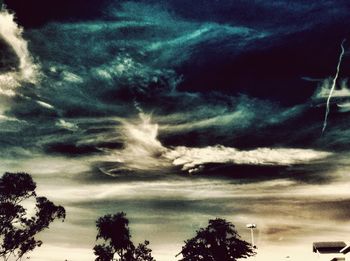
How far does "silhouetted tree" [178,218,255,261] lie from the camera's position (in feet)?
169

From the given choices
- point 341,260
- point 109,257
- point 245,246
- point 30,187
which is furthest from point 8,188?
point 341,260

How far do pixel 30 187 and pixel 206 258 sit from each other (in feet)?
88.9

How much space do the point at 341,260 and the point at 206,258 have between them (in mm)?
19081

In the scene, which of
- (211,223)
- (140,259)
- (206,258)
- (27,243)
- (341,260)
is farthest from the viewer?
(140,259)

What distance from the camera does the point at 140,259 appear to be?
59.3 m

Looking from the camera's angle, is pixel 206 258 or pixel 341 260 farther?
pixel 206 258

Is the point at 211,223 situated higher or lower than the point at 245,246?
higher

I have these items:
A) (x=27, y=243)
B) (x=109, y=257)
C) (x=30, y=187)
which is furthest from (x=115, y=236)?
(x=30, y=187)

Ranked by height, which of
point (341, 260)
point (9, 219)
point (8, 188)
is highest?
point (8, 188)

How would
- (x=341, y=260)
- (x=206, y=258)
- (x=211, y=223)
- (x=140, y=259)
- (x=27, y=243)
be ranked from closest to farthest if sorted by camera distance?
1. (x=341, y=260)
2. (x=27, y=243)
3. (x=206, y=258)
4. (x=211, y=223)
5. (x=140, y=259)

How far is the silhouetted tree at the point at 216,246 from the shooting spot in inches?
2024

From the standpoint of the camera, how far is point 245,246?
52.3m

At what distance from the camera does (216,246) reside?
5238 cm

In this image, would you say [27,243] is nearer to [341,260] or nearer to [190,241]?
[190,241]
